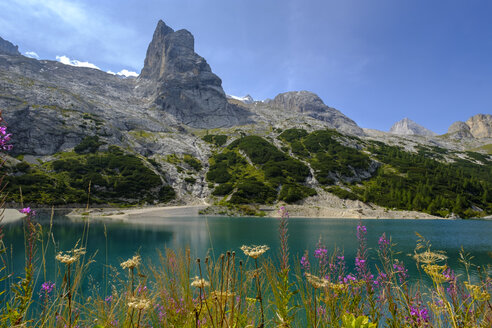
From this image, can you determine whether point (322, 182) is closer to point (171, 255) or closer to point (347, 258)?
point (347, 258)

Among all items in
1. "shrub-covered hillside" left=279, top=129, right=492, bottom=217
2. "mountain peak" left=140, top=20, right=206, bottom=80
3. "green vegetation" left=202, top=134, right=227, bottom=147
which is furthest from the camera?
"mountain peak" left=140, top=20, right=206, bottom=80

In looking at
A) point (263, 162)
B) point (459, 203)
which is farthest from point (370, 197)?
point (263, 162)

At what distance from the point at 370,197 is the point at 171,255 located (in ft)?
298

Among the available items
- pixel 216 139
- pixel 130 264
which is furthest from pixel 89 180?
pixel 130 264

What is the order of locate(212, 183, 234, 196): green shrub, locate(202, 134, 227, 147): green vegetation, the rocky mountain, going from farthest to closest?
1. locate(202, 134, 227, 147): green vegetation
2. locate(212, 183, 234, 196): green shrub
3. the rocky mountain

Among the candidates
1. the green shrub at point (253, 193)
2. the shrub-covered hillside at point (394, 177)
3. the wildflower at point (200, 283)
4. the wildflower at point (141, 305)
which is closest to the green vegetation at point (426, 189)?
the shrub-covered hillside at point (394, 177)

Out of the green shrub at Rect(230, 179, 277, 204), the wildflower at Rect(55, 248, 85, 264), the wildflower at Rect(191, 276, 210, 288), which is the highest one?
Answer: the wildflower at Rect(191, 276, 210, 288)

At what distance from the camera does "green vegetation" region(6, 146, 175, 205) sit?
205ft

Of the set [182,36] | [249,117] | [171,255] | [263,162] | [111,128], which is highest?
[182,36]

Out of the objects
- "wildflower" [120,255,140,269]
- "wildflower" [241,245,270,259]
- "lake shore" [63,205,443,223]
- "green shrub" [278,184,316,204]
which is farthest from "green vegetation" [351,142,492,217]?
"wildflower" [120,255,140,269]

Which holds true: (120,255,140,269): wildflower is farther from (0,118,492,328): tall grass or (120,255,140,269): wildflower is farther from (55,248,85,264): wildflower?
(55,248,85,264): wildflower

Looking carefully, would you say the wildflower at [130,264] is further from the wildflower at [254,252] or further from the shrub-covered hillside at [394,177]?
the shrub-covered hillside at [394,177]

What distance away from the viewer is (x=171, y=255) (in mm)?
4457

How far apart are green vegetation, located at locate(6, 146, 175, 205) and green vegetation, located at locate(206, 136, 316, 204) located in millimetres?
21463
